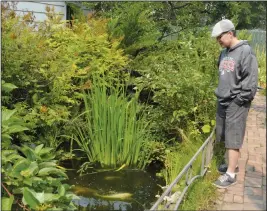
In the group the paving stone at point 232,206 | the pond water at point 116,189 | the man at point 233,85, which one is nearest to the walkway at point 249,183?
the paving stone at point 232,206

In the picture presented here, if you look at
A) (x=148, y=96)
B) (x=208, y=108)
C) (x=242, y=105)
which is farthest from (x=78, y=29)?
(x=242, y=105)

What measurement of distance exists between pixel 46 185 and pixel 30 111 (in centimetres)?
152

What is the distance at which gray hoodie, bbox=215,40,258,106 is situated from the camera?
3.22 m

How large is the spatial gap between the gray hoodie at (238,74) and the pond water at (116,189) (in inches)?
55.4

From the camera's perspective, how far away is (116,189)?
4324 millimetres

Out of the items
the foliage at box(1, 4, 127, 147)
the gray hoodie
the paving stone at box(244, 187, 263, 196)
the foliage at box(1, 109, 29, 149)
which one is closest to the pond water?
the foliage at box(1, 4, 127, 147)

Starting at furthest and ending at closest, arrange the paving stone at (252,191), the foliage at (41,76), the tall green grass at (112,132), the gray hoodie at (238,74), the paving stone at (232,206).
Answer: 1. the tall green grass at (112,132)
2. the foliage at (41,76)
3. the paving stone at (252,191)
4. the gray hoodie at (238,74)
5. the paving stone at (232,206)

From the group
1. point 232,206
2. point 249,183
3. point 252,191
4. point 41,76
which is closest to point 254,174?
point 249,183

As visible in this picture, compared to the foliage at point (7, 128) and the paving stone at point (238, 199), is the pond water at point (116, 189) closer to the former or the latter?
the paving stone at point (238, 199)

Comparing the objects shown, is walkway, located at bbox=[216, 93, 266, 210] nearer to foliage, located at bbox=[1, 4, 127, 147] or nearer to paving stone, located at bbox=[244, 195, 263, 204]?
paving stone, located at bbox=[244, 195, 263, 204]

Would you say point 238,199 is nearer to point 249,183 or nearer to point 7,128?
point 249,183

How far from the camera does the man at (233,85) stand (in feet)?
10.6

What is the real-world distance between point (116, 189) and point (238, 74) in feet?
6.03

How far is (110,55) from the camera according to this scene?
5.57 m
